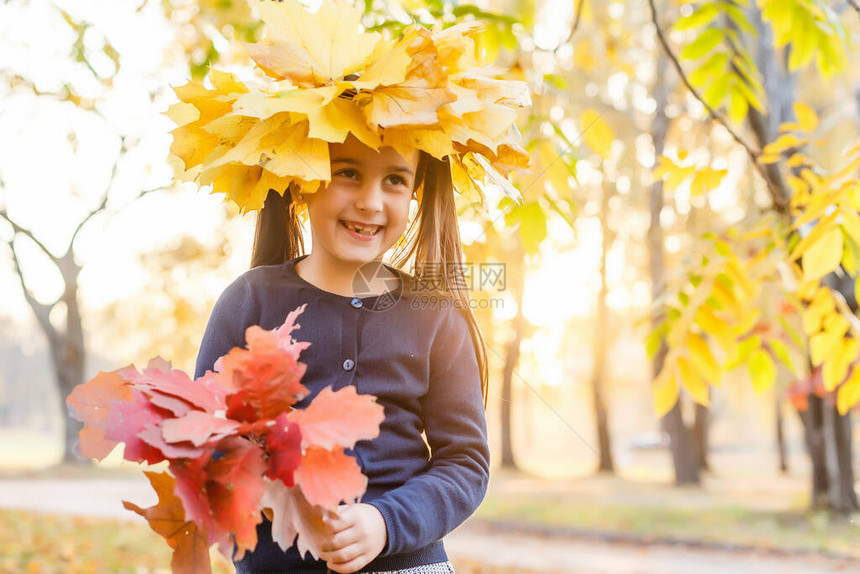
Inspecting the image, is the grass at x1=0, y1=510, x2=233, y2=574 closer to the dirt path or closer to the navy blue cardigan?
the dirt path

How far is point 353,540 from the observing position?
117 centimetres

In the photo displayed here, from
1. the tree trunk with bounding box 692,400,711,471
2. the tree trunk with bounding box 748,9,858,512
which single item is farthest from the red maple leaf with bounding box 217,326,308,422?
the tree trunk with bounding box 692,400,711,471

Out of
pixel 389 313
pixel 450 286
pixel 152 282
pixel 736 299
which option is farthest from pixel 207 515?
pixel 152 282

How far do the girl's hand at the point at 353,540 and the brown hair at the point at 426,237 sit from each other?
49cm

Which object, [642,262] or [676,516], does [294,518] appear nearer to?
[676,516]

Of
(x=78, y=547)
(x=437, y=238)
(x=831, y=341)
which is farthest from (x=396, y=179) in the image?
(x=78, y=547)

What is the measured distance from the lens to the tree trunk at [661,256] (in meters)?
9.37

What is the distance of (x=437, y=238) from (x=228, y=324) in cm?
50

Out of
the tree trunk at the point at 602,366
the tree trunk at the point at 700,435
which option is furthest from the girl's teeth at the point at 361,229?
the tree trunk at the point at 700,435

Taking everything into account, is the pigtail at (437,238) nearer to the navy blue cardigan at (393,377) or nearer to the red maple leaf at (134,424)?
the navy blue cardigan at (393,377)

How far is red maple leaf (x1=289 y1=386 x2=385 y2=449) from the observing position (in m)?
0.88

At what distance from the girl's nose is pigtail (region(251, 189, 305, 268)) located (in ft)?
1.15

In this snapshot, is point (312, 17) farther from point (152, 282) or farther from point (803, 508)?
point (152, 282)

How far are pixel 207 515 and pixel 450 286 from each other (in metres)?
0.86
